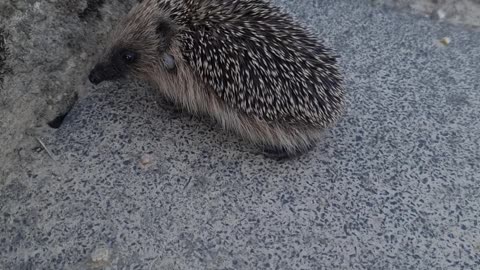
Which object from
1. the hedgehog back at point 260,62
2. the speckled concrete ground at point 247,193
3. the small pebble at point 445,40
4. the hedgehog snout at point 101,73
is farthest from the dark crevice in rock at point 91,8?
the small pebble at point 445,40

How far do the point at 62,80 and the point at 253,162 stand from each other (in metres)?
1.11

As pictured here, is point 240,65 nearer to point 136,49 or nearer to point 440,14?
point 136,49

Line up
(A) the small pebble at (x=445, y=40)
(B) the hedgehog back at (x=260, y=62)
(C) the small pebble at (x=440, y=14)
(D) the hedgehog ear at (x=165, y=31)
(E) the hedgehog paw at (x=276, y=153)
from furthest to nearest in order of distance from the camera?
1. (C) the small pebble at (x=440, y=14)
2. (A) the small pebble at (x=445, y=40)
3. (E) the hedgehog paw at (x=276, y=153)
4. (D) the hedgehog ear at (x=165, y=31)
5. (B) the hedgehog back at (x=260, y=62)

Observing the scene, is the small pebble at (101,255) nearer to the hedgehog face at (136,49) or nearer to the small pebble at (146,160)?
the small pebble at (146,160)

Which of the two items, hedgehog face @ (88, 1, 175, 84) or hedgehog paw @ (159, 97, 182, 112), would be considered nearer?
hedgehog face @ (88, 1, 175, 84)

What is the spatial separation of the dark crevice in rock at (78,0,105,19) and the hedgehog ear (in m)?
0.44

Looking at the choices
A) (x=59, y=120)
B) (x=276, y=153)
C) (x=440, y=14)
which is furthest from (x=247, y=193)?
(x=440, y=14)

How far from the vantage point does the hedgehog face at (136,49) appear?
2455 millimetres

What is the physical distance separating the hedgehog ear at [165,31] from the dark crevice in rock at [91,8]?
438 millimetres

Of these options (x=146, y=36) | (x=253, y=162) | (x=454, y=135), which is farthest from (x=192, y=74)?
(x=454, y=135)

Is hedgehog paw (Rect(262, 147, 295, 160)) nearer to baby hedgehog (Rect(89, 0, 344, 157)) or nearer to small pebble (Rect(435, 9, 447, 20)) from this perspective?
baby hedgehog (Rect(89, 0, 344, 157))

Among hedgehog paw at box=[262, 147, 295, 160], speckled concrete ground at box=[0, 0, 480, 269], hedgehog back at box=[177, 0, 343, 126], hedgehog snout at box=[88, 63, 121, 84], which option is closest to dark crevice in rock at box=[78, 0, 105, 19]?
hedgehog snout at box=[88, 63, 121, 84]

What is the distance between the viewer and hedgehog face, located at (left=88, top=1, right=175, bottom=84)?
2.46m

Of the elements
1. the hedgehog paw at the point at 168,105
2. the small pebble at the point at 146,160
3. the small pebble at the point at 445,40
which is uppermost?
the hedgehog paw at the point at 168,105
